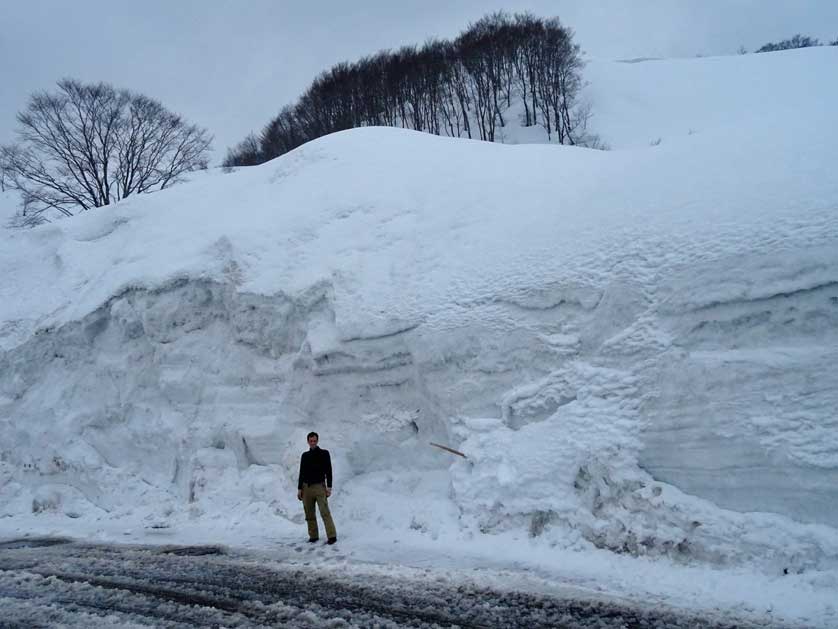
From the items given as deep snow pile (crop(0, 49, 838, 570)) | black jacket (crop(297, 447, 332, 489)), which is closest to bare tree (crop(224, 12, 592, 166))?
deep snow pile (crop(0, 49, 838, 570))

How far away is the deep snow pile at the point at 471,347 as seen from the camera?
6633 mm

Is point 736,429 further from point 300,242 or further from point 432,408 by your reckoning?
point 300,242

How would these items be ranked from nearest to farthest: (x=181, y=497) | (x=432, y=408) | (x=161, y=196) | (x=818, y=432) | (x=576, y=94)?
1. (x=818, y=432)
2. (x=432, y=408)
3. (x=181, y=497)
4. (x=161, y=196)
5. (x=576, y=94)

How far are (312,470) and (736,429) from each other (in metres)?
5.03

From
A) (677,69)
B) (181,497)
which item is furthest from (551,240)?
(677,69)

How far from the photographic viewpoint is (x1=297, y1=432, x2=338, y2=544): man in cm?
768

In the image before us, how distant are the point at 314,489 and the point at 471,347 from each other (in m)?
2.91

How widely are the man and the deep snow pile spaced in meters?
0.84

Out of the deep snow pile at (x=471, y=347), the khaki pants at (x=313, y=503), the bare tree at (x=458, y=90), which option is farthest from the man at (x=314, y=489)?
the bare tree at (x=458, y=90)

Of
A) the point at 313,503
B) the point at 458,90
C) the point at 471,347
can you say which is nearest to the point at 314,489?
the point at 313,503

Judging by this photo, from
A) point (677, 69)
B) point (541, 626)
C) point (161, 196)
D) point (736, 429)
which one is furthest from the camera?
point (677, 69)

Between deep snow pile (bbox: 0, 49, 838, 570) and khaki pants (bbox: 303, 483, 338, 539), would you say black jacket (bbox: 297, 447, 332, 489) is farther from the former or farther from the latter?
deep snow pile (bbox: 0, 49, 838, 570)

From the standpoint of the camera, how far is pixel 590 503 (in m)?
6.90

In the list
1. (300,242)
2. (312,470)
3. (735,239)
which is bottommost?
(312,470)
